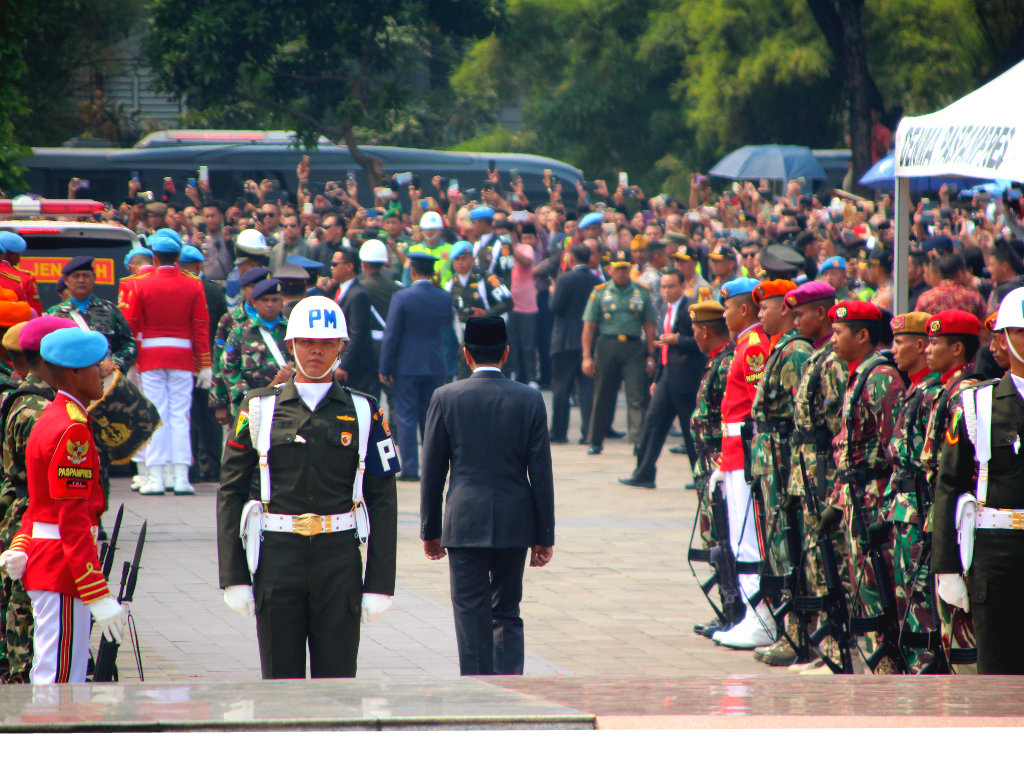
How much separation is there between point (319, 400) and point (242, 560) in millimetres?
717

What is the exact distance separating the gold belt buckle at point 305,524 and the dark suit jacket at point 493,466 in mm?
923

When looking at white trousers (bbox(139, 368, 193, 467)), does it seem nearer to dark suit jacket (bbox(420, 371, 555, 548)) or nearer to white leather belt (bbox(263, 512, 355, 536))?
dark suit jacket (bbox(420, 371, 555, 548))

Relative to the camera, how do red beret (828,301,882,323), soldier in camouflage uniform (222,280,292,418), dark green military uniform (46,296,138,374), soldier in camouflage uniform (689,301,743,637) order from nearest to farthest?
red beret (828,301,882,323), soldier in camouflage uniform (689,301,743,637), soldier in camouflage uniform (222,280,292,418), dark green military uniform (46,296,138,374)

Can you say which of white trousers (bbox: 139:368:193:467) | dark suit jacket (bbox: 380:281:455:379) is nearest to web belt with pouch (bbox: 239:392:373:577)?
white trousers (bbox: 139:368:193:467)

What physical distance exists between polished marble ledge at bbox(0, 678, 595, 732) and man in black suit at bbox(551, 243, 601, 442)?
446 inches

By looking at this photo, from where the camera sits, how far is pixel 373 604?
584 centimetres

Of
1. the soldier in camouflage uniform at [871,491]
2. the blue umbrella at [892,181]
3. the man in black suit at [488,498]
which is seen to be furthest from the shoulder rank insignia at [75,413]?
the blue umbrella at [892,181]

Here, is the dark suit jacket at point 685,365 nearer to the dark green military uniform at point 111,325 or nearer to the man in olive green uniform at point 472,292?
the man in olive green uniform at point 472,292

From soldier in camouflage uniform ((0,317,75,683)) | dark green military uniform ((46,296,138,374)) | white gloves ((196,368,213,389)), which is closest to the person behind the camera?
soldier in camouflage uniform ((0,317,75,683))

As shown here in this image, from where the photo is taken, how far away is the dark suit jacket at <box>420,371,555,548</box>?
258 inches

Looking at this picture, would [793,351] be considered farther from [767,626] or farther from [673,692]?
[673,692]

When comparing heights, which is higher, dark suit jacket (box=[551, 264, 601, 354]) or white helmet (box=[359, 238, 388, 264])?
white helmet (box=[359, 238, 388, 264])

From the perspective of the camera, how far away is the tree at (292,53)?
80.2 feet

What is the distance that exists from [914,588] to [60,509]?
3.84m
